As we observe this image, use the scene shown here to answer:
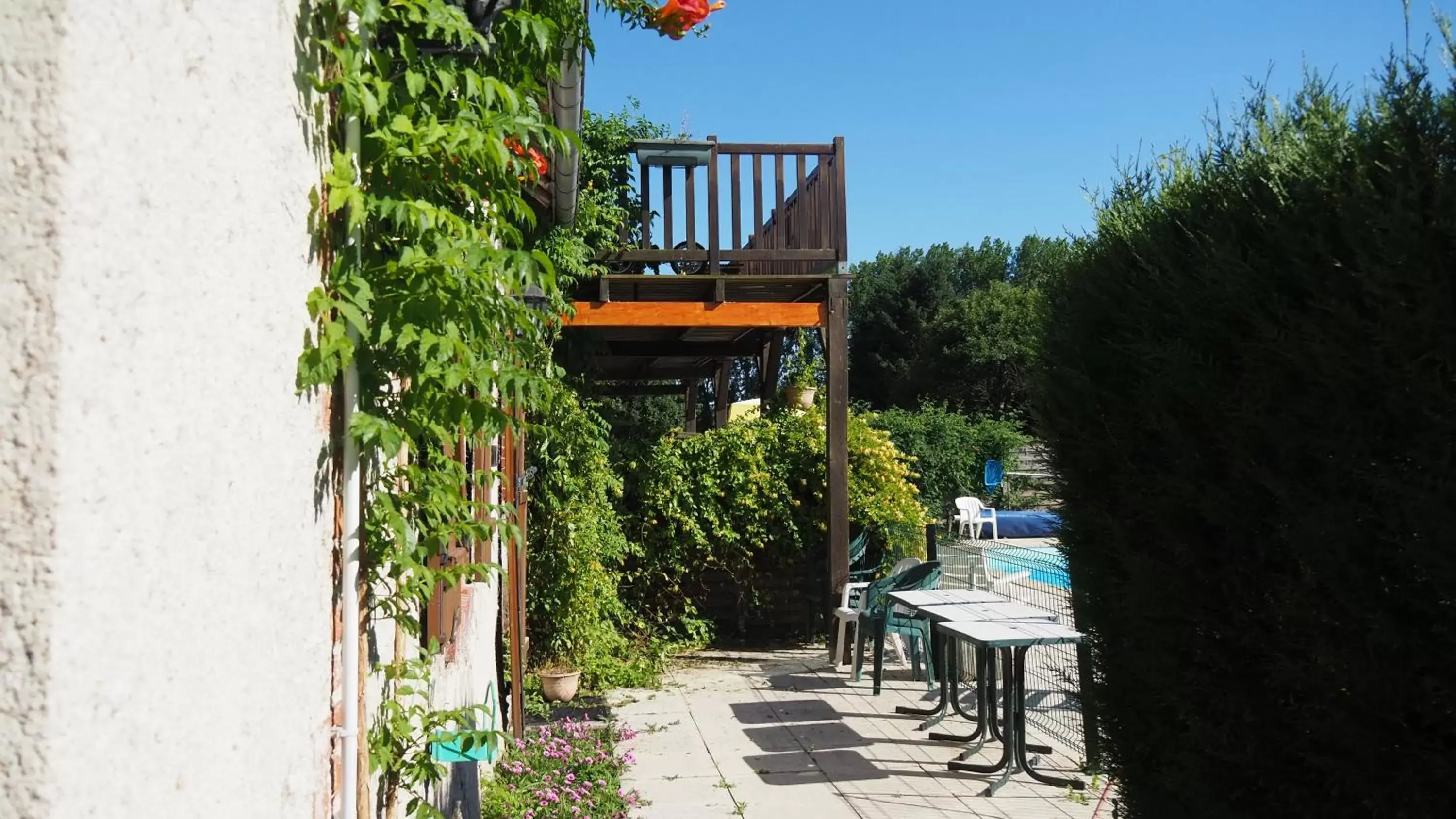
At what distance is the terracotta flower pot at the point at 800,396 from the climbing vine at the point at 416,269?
305 inches

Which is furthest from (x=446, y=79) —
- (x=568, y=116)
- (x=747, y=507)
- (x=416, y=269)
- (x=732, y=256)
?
(x=747, y=507)

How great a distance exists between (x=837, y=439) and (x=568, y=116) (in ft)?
15.2

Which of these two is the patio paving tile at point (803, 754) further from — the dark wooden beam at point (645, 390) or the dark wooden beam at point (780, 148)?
the dark wooden beam at point (645, 390)

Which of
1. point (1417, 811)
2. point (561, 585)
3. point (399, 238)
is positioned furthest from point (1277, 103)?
point (561, 585)

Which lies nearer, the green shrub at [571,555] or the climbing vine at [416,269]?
the climbing vine at [416,269]

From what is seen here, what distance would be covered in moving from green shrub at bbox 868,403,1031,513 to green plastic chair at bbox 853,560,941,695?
1286 centimetres

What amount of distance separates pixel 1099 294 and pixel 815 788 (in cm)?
347

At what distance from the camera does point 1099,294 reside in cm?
322

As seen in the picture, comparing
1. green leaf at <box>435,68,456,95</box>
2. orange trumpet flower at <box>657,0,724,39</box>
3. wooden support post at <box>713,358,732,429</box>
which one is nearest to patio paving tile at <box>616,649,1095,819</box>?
orange trumpet flower at <box>657,0,724,39</box>

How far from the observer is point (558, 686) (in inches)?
300

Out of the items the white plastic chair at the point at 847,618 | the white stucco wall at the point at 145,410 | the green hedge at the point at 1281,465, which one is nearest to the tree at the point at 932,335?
the white plastic chair at the point at 847,618

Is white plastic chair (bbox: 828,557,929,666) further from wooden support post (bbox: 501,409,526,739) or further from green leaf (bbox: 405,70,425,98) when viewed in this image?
green leaf (bbox: 405,70,425,98)

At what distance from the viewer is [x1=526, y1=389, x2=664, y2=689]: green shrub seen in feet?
25.6

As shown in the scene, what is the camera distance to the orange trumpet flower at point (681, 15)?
12.5 ft
